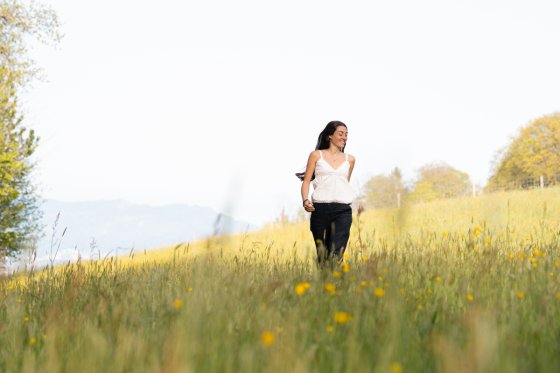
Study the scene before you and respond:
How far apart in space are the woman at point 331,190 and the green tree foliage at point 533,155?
162ft

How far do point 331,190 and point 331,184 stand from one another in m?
0.09

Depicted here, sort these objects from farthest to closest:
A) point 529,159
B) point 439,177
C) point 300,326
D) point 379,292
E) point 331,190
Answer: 1. point 439,177
2. point 529,159
3. point 331,190
4. point 379,292
5. point 300,326

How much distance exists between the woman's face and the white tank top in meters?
0.25

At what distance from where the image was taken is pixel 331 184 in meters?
7.61

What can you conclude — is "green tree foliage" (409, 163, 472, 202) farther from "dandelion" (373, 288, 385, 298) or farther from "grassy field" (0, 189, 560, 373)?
"dandelion" (373, 288, 385, 298)

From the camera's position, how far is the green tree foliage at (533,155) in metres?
54.8

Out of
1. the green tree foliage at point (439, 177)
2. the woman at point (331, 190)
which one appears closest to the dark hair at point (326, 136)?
the woman at point (331, 190)

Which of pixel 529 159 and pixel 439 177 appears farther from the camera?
pixel 439 177

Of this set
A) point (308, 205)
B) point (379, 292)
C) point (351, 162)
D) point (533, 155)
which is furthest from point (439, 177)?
point (379, 292)

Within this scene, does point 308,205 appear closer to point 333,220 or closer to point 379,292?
point 333,220

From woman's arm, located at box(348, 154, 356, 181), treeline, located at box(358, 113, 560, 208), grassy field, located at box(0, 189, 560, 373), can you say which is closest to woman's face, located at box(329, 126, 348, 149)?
woman's arm, located at box(348, 154, 356, 181)

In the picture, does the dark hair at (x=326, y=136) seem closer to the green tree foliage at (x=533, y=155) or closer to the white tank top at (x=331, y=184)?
the white tank top at (x=331, y=184)

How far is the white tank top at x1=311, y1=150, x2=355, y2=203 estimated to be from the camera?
7.57 metres

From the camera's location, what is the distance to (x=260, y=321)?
3.42 metres
